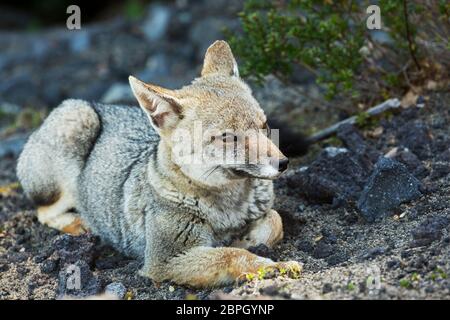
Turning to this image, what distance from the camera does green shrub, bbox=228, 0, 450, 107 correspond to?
8.53 metres

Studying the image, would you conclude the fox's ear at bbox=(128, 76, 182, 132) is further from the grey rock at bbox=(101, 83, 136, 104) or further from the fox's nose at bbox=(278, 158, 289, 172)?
the grey rock at bbox=(101, 83, 136, 104)

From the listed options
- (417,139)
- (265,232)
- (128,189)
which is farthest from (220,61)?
(417,139)

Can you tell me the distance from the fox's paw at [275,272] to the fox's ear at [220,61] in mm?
1953

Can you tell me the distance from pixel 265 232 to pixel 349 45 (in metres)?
2.74

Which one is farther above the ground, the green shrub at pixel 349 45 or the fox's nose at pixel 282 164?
the green shrub at pixel 349 45

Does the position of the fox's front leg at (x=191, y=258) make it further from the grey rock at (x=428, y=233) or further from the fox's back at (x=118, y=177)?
the grey rock at (x=428, y=233)

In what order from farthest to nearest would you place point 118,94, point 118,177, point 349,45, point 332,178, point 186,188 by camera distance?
point 118,94 < point 349,45 < point 118,177 < point 332,178 < point 186,188

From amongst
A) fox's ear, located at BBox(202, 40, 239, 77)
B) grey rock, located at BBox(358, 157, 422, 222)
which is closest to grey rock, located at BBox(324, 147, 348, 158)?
grey rock, located at BBox(358, 157, 422, 222)

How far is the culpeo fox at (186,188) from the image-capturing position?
20.6ft

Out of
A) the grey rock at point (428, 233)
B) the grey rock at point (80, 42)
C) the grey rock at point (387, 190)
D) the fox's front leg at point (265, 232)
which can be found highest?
the grey rock at point (80, 42)

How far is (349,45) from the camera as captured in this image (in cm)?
852

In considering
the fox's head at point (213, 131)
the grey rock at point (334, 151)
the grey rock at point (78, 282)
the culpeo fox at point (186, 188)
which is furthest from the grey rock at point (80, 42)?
the grey rock at point (78, 282)

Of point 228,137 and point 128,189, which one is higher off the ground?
point 228,137

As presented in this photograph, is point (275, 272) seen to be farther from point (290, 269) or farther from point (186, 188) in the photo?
point (186, 188)
